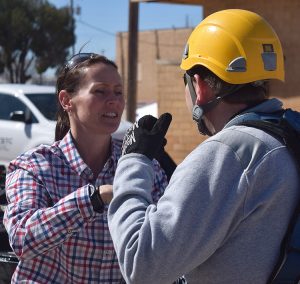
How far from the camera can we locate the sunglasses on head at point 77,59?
8.96 feet

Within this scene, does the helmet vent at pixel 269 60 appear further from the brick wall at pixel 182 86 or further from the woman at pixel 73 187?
the brick wall at pixel 182 86

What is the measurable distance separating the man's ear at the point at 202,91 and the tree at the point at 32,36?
40.7m

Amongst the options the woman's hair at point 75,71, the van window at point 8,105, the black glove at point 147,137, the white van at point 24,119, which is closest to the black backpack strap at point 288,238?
the black glove at point 147,137

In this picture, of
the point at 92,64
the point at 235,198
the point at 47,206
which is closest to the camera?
the point at 235,198

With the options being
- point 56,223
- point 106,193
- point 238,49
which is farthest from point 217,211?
point 56,223

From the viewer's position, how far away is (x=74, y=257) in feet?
7.98

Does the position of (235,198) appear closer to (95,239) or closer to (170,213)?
(170,213)

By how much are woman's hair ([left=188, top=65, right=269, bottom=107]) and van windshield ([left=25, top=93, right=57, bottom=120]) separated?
374 inches

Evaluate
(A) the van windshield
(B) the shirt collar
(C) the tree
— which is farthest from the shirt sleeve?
(C) the tree

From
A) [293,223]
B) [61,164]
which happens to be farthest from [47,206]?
[293,223]

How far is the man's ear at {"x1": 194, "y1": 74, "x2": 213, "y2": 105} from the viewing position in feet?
6.15

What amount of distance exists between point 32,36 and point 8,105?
32616mm

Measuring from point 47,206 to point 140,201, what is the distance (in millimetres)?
745

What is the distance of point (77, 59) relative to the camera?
2742 millimetres
